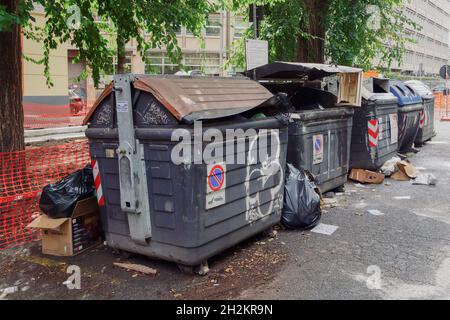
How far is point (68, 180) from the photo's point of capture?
4.16 meters

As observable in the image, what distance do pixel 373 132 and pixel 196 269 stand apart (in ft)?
15.7

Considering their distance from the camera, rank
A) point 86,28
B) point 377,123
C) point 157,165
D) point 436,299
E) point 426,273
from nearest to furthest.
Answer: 1. point 436,299
2. point 157,165
3. point 426,273
4. point 86,28
5. point 377,123

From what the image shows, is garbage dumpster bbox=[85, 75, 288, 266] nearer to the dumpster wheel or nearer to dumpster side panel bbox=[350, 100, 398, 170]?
the dumpster wheel

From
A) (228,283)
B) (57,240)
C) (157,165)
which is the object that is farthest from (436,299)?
(57,240)

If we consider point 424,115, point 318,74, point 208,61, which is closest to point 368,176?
point 318,74

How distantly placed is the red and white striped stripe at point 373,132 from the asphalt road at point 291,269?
233cm

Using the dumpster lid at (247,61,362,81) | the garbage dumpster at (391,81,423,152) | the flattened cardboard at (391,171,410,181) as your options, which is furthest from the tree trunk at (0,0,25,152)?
the garbage dumpster at (391,81,423,152)

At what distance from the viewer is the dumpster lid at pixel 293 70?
5484 millimetres

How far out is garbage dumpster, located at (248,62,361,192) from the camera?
5.35 metres

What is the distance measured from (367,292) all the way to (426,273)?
702 mm

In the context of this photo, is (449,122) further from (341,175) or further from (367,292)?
(367,292)

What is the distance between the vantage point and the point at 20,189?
4801 millimetres

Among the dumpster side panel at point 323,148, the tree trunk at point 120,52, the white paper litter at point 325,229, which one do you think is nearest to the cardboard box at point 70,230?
the white paper litter at point 325,229

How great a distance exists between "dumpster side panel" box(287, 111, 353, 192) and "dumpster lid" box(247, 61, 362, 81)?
0.64 metres
